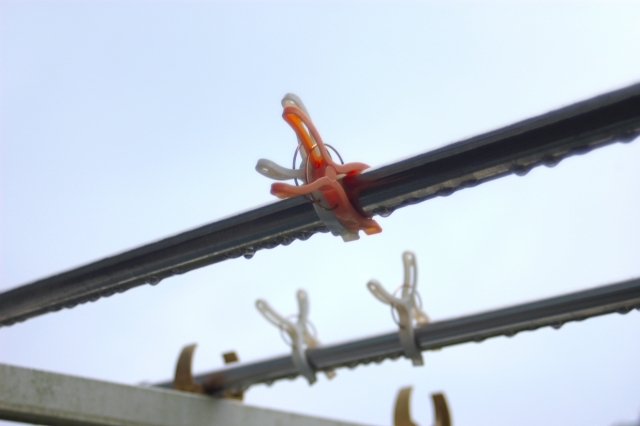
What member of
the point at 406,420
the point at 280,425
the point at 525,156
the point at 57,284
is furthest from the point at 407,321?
the point at 525,156

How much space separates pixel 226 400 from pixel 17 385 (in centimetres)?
68

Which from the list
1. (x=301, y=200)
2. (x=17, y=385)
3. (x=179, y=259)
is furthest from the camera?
(x=17, y=385)

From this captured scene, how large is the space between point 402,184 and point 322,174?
11 cm

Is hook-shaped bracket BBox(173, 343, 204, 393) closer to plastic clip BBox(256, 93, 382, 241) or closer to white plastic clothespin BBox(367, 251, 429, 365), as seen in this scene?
white plastic clothespin BBox(367, 251, 429, 365)

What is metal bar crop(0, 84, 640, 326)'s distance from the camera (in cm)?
94

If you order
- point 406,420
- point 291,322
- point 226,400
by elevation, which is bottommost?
point 406,420

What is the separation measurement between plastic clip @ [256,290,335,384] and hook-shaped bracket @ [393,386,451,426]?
0.22m

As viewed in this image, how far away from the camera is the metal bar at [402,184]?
943mm

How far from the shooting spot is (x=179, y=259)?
4.76ft

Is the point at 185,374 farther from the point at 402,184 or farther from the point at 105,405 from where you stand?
the point at 402,184

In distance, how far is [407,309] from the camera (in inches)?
82.4

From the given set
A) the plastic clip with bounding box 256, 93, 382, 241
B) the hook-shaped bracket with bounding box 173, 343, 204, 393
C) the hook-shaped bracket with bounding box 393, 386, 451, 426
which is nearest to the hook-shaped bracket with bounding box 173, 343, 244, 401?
the hook-shaped bracket with bounding box 173, 343, 204, 393

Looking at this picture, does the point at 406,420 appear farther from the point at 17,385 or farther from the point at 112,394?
the point at 17,385

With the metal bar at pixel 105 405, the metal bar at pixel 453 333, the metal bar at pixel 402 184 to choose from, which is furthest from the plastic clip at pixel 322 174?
the metal bar at pixel 105 405
